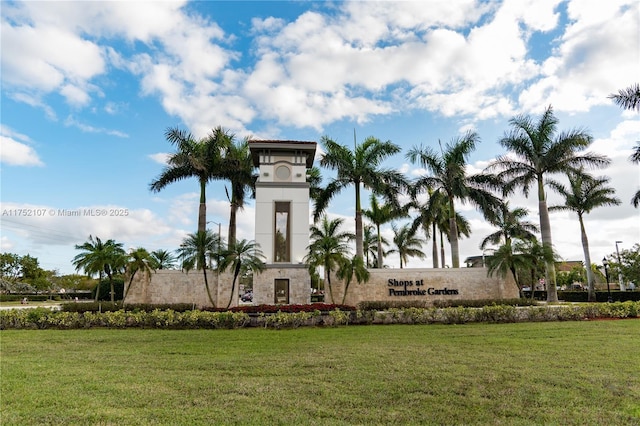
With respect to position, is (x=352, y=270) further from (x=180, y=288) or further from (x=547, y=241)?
(x=547, y=241)

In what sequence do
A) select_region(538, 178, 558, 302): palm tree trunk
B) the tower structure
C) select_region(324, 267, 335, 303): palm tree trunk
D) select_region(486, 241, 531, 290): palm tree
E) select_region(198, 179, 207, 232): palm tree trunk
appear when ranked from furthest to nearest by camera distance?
select_region(198, 179, 207, 232): palm tree trunk
select_region(538, 178, 558, 302): palm tree trunk
select_region(486, 241, 531, 290): palm tree
the tower structure
select_region(324, 267, 335, 303): palm tree trunk

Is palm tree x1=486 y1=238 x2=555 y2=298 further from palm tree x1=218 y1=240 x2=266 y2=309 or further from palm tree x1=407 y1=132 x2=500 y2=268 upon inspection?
palm tree x1=218 y1=240 x2=266 y2=309

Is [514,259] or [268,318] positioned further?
[514,259]

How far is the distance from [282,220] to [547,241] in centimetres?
1667

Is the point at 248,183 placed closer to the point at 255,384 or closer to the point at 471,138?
the point at 471,138

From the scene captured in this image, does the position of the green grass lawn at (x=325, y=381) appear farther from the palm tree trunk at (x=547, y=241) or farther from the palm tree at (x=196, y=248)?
the palm tree trunk at (x=547, y=241)

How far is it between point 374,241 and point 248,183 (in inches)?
680

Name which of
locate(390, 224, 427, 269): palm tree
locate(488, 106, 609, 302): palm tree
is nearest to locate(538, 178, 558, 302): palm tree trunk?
locate(488, 106, 609, 302): palm tree

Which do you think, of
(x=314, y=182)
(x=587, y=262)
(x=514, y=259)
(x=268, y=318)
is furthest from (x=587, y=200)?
(x=268, y=318)

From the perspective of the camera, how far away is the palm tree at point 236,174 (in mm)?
26969

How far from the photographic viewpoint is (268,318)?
15.2 m

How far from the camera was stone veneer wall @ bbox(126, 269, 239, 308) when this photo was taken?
24.3 m

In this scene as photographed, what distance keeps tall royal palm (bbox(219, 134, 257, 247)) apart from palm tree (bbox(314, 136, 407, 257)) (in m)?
5.29

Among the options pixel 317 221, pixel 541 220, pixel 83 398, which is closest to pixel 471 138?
pixel 541 220
